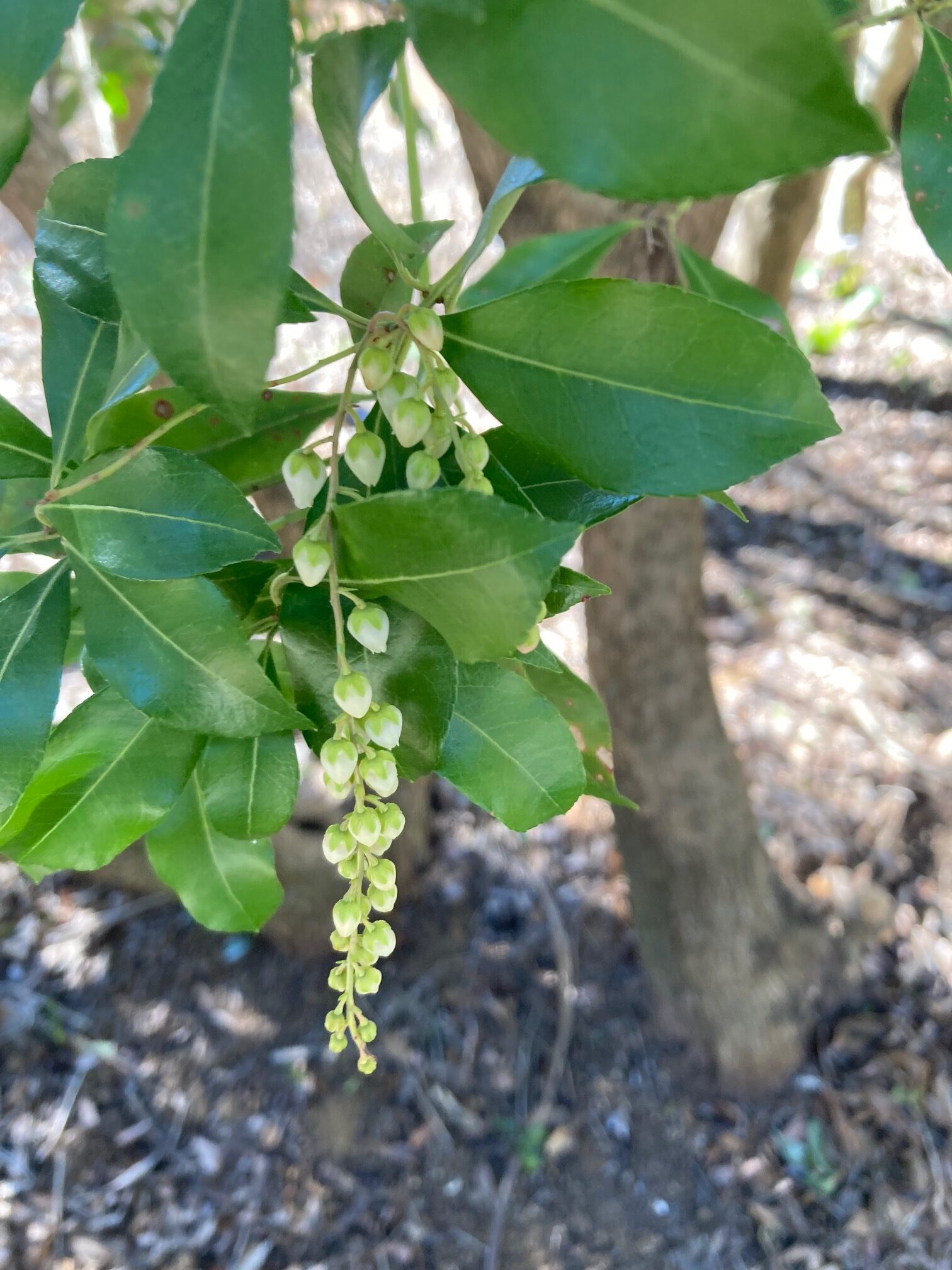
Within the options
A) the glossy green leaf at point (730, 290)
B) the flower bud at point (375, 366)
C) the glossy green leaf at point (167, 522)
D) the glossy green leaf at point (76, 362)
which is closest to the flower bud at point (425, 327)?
the flower bud at point (375, 366)

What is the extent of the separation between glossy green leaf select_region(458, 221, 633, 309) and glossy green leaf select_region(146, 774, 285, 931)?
527mm

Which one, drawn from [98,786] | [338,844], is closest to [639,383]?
[338,844]

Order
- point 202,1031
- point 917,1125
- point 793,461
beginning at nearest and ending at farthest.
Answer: point 917,1125, point 202,1031, point 793,461

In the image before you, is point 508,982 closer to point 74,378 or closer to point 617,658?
point 617,658

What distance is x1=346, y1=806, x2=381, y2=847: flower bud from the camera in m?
0.51

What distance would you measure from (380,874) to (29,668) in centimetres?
25

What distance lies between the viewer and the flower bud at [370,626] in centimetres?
45

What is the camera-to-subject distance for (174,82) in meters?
0.32

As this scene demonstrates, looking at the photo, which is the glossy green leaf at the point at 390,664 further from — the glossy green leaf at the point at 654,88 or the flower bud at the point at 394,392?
the glossy green leaf at the point at 654,88

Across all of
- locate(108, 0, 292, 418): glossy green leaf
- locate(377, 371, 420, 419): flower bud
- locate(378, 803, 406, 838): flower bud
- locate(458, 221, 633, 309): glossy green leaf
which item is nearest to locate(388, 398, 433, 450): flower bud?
locate(377, 371, 420, 419): flower bud

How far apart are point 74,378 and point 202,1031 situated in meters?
1.63

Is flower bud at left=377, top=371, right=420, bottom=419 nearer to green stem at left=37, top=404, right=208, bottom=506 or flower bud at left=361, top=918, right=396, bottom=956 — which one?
green stem at left=37, top=404, right=208, bottom=506

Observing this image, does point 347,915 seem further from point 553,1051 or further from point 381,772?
point 553,1051

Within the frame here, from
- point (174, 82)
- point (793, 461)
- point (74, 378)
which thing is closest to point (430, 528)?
point (174, 82)
